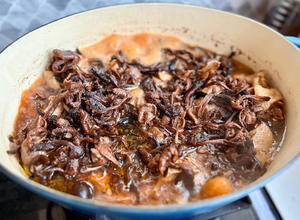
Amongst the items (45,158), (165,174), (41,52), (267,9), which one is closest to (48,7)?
(41,52)

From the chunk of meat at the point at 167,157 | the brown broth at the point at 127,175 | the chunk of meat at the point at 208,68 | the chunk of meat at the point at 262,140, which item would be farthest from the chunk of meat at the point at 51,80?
the chunk of meat at the point at 262,140

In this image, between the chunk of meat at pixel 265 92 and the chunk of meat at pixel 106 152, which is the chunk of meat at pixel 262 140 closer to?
the chunk of meat at pixel 265 92

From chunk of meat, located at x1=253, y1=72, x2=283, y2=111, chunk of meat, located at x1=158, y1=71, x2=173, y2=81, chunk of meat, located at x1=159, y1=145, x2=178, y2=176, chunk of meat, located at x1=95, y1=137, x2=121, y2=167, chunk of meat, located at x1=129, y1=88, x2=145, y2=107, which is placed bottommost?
chunk of meat, located at x1=95, y1=137, x2=121, y2=167

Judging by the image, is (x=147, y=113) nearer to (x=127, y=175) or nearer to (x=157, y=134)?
(x=157, y=134)

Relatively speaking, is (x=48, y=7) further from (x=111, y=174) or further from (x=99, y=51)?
(x=111, y=174)

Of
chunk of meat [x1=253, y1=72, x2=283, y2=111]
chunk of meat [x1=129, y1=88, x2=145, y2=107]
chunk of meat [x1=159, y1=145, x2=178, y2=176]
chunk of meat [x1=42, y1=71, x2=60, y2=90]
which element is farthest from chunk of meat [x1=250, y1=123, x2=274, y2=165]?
chunk of meat [x1=42, y1=71, x2=60, y2=90]

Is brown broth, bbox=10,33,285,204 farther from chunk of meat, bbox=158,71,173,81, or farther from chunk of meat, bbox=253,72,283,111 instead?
chunk of meat, bbox=158,71,173,81
